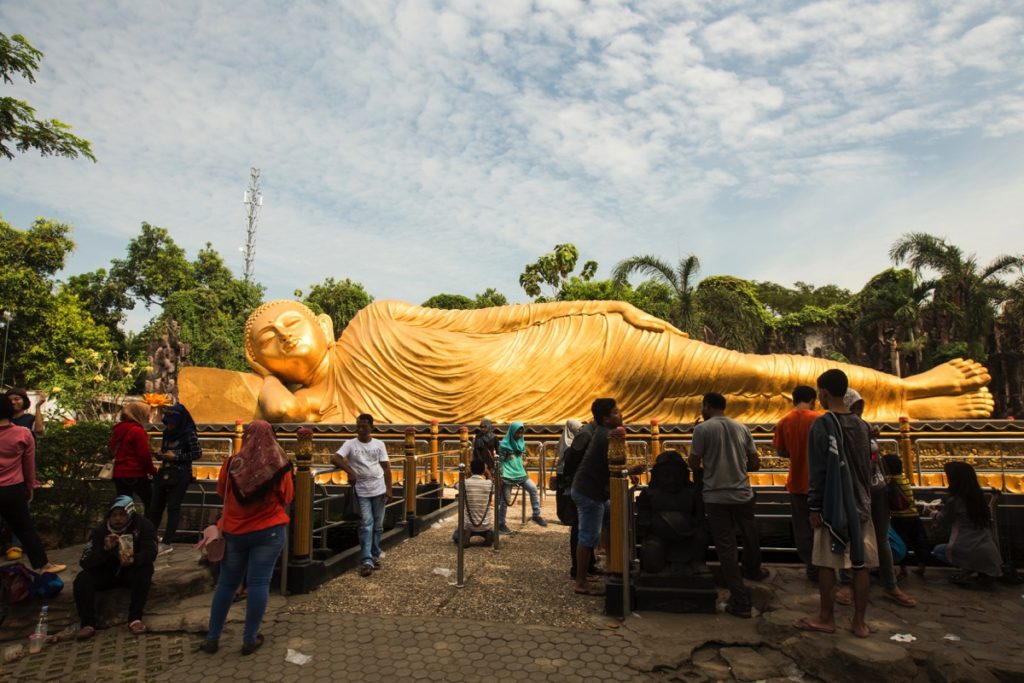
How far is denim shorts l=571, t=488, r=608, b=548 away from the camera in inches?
162

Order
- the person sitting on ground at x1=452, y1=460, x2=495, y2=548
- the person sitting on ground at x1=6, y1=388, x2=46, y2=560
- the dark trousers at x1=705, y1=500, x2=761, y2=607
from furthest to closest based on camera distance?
the person sitting on ground at x1=452, y1=460, x2=495, y2=548 → the person sitting on ground at x1=6, y1=388, x2=46, y2=560 → the dark trousers at x1=705, y1=500, x2=761, y2=607

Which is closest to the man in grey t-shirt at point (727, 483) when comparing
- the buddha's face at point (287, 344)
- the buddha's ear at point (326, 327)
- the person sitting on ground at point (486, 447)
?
the person sitting on ground at point (486, 447)

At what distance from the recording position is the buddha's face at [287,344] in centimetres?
1205

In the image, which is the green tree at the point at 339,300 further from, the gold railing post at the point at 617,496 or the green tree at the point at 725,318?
the gold railing post at the point at 617,496

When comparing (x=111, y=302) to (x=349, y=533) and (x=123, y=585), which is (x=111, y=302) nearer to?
(x=349, y=533)

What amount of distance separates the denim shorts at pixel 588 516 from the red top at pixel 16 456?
3.63 metres

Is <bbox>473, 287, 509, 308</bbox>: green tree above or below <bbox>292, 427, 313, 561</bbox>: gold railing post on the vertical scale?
above

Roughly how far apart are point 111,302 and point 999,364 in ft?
130

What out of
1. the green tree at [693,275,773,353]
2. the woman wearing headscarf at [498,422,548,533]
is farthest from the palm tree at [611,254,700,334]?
the woman wearing headscarf at [498,422,548,533]

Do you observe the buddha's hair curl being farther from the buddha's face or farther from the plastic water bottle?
the plastic water bottle

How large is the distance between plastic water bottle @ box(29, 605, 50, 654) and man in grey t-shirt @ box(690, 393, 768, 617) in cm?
380

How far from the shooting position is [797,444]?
4.10m

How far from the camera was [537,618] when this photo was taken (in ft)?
12.6

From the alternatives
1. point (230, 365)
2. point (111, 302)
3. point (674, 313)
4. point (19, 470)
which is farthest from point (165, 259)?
point (19, 470)
